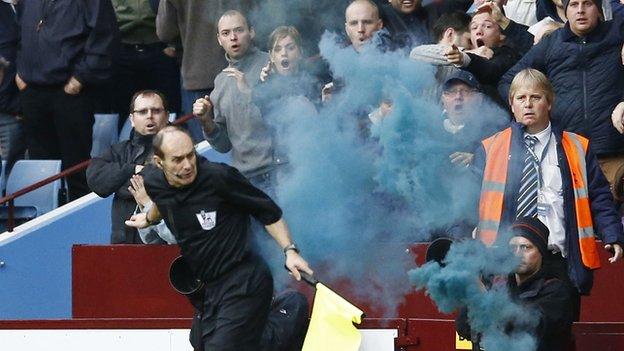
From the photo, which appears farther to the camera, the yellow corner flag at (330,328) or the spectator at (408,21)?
the spectator at (408,21)

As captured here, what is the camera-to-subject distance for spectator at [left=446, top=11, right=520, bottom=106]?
435 inches

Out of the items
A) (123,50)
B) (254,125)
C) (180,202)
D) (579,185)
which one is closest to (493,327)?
(579,185)

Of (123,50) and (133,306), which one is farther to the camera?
(123,50)

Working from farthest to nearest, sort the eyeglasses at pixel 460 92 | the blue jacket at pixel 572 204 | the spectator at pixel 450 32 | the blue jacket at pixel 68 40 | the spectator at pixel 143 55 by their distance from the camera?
the spectator at pixel 143 55 → the blue jacket at pixel 68 40 → the spectator at pixel 450 32 → the eyeglasses at pixel 460 92 → the blue jacket at pixel 572 204

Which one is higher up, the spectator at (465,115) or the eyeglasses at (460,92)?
the eyeglasses at (460,92)

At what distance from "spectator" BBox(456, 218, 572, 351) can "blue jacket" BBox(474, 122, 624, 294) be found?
8.2 inches

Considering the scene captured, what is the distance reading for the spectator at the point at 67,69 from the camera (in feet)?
46.2

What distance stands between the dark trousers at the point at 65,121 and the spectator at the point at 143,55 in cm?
46

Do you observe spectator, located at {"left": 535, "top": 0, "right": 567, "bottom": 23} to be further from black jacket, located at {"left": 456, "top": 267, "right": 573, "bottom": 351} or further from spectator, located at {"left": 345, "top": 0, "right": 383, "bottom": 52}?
black jacket, located at {"left": 456, "top": 267, "right": 573, "bottom": 351}

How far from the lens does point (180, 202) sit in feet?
32.6

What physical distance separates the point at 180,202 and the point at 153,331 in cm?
143

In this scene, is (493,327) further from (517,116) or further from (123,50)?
(123,50)

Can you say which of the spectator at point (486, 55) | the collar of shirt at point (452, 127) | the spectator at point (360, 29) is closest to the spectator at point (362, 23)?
the spectator at point (360, 29)

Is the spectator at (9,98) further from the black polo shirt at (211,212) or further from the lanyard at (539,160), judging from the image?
the lanyard at (539,160)
